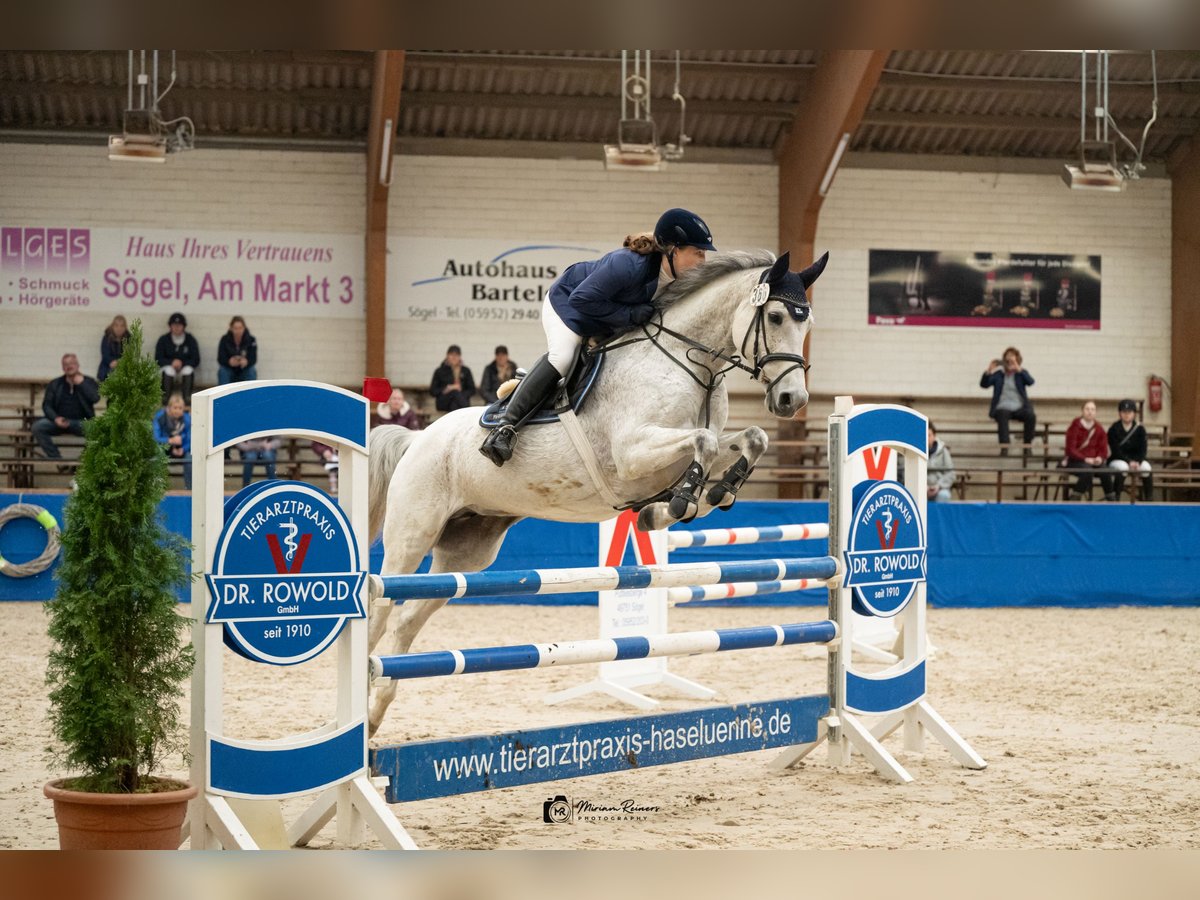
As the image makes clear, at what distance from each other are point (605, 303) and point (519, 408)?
43cm

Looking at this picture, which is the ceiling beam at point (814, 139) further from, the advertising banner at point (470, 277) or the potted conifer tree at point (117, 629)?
the potted conifer tree at point (117, 629)

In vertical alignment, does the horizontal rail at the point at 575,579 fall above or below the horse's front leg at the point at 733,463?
below

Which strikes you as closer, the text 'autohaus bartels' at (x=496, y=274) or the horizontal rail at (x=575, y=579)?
the horizontal rail at (x=575, y=579)

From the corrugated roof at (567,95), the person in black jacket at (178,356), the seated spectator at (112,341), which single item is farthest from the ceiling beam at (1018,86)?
the seated spectator at (112,341)

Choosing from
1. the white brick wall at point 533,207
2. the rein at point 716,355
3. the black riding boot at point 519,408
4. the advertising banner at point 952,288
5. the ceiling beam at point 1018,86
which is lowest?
the black riding boot at point 519,408

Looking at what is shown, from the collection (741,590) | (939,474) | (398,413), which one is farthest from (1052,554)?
(741,590)

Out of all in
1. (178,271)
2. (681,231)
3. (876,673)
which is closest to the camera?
(681,231)

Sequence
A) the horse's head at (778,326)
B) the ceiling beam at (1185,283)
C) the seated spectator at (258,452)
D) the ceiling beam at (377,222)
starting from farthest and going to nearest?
the ceiling beam at (1185,283) < the ceiling beam at (377,222) < the seated spectator at (258,452) < the horse's head at (778,326)

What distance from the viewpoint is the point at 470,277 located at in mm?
14000

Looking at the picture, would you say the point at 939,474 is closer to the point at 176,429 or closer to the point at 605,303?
the point at 176,429

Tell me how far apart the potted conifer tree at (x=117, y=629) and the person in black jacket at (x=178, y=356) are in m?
10.4

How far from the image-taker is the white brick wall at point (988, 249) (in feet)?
47.7

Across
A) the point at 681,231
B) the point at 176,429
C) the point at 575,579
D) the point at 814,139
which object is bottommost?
the point at 575,579

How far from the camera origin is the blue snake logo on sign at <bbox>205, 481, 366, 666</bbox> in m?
3.01
